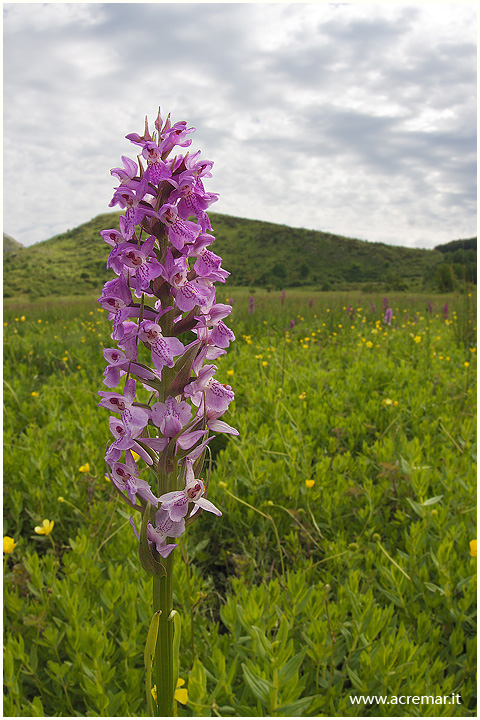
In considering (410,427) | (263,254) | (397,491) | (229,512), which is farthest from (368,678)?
(263,254)

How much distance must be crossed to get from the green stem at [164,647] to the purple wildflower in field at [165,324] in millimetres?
88

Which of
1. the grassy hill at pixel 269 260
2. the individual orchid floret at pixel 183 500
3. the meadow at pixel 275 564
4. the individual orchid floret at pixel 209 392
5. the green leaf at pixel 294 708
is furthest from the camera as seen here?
the grassy hill at pixel 269 260

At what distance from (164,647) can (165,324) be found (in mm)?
860

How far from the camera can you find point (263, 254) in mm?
83375

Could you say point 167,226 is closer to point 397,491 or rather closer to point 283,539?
point 283,539

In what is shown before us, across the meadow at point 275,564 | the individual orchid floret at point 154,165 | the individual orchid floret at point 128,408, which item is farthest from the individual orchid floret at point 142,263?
the meadow at point 275,564

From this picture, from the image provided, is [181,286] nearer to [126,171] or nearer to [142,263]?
[142,263]

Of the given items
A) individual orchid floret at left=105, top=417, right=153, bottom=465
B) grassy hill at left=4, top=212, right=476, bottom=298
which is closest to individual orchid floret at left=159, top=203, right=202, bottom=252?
individual orchid floret at left=105, top=417, right=153, bottom=465

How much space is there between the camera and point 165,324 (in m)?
1.21

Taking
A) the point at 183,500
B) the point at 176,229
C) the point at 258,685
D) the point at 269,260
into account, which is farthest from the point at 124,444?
the point at 269,260

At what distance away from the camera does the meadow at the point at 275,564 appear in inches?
72.3

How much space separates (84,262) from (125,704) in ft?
314

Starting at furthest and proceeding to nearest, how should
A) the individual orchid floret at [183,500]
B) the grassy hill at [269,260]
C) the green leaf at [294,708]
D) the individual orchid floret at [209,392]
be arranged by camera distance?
1. the grassy hill at [269,260]
2. the green leaf at [294,708]
3. the individual orchid floret at [209,392]
4. the individual orchid floret at [183,500]

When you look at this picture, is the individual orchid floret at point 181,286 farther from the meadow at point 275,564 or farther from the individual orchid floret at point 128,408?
the meadow at point 275,564
